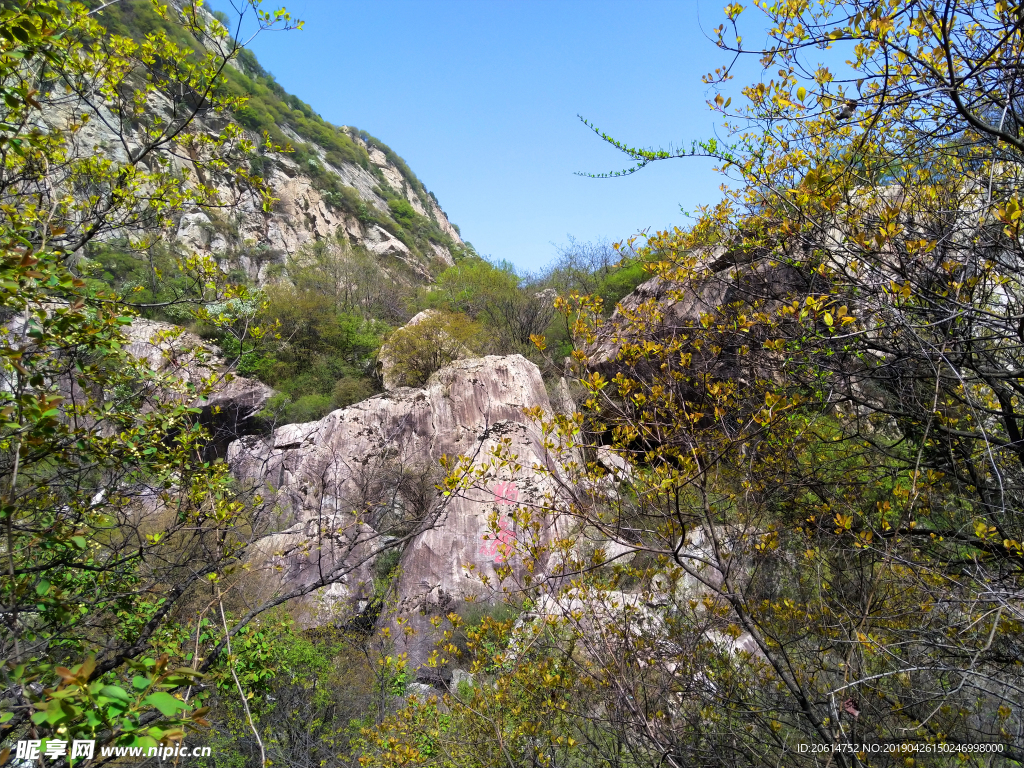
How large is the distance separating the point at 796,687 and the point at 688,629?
3.18 ft

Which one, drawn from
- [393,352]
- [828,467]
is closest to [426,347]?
[393,352]

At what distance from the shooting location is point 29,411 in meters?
1.39

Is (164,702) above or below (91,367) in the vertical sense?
below

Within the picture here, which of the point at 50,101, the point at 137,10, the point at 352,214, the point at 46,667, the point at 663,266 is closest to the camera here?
the point at 46,667

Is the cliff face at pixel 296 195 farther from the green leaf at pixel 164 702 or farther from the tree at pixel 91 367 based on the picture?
the green leaf at pixel 164 702

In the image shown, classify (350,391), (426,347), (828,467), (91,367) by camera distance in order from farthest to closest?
(350,391)
(426,347)
(828,467)
(91,367)

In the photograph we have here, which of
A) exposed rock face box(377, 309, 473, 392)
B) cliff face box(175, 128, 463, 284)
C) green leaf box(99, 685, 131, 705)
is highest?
cliff face box(175, 128, 463, 284)

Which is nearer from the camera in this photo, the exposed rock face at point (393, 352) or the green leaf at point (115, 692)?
the green leaf at point (115, 692)

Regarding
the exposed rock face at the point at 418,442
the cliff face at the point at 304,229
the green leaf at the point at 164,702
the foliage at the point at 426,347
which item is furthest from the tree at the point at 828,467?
the cliff face at the point at 304,229

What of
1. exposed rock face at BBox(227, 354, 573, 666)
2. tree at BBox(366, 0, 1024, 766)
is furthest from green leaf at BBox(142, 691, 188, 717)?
exposed rock face at BBox(227, 354, 573, 666)

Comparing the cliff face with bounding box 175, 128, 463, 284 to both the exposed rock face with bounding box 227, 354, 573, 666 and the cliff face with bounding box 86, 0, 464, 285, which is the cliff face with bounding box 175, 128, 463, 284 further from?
the exposed rock face with bounding box 227, 354, 573, 666

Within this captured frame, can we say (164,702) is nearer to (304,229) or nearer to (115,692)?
(115,692)

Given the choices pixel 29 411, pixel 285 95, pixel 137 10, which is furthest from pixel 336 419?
pixel 285 95

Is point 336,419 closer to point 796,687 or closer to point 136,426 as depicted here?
point 136,426
